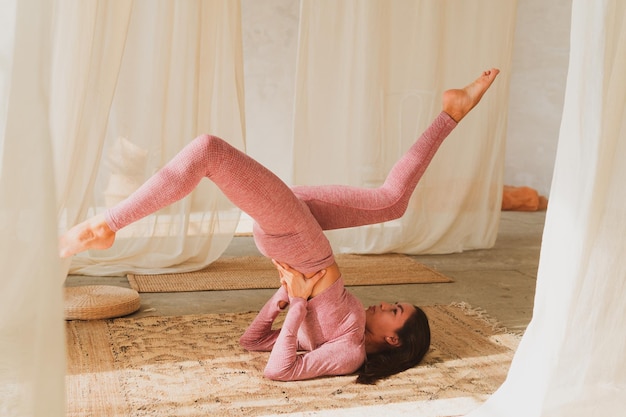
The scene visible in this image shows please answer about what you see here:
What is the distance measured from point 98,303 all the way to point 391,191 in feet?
4.05

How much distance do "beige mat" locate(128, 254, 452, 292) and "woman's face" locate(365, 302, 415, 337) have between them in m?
1.20

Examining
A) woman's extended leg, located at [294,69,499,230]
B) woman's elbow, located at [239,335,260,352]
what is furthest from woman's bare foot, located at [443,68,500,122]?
woman's elbow, located at [239,335,260,352]

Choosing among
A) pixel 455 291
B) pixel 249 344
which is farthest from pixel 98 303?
pixel 455 291

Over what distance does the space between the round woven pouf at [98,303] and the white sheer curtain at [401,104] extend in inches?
62.7

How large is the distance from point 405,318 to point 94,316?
1.24 metres

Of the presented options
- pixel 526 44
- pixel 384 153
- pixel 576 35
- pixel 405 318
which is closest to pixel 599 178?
pixel 576 35

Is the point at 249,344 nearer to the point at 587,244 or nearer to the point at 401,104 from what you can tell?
the point at 587,244

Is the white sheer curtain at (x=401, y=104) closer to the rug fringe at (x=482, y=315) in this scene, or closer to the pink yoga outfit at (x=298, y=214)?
the rug fringe at (x=482, y=315)

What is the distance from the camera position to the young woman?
2.47 m

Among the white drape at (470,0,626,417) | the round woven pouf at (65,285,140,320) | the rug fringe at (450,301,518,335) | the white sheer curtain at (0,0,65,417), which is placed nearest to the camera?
the white sheer curtain at (0,0,65,417)

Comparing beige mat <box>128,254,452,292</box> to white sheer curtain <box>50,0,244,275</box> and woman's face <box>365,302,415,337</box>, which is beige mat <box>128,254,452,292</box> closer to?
white sheer curtain <box>50,0,244,275</box>

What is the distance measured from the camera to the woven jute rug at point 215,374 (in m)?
2.39

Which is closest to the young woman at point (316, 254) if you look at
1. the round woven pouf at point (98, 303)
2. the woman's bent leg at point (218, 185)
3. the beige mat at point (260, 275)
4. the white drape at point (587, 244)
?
the woman's bent leg at point (218, 185)

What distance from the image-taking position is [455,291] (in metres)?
4.01
